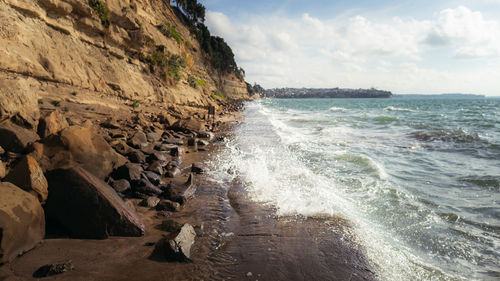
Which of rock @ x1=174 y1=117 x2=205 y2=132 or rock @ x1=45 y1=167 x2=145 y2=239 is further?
rock @ x1=174 y1=117 x2=205 y2=132

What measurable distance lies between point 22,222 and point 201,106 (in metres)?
24.2

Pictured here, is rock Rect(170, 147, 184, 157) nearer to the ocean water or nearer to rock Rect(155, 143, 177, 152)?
rock Rect(155, 143, 177, 152)

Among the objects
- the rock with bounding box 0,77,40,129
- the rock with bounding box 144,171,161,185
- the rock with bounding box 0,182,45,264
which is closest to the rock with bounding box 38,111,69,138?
the rock with bounding box 0,77,40,129

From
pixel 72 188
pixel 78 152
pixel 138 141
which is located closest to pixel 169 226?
pixel 72 188

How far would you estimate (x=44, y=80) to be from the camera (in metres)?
10.7

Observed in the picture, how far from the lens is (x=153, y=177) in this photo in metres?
5.91

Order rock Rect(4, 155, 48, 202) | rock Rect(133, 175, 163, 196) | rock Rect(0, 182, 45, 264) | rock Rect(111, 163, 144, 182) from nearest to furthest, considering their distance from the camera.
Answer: rock Rect(0, 182, 45, 264) → rock Rect(4, 155, 48, 202) → rock Rect(133, 175, 163, 196) → rock Rect(111, 163, 144, 182)

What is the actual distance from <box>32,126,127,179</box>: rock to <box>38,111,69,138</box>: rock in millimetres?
785

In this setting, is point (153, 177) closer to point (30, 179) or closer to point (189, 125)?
point (30, 179)

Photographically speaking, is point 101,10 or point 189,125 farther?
Answer: point 101,10

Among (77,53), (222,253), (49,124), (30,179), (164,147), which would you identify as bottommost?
(222,253)

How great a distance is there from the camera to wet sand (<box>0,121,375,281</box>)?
121 inches

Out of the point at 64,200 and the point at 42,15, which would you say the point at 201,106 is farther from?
the point at 64,200

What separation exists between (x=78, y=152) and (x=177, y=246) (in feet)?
9.86
